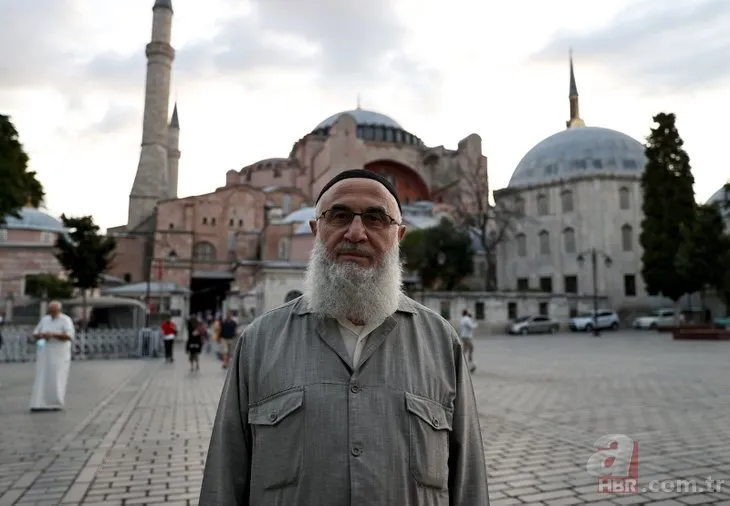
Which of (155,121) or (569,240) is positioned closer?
(569,240)

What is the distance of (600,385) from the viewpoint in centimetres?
924

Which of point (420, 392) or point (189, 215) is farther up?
point (189, 215)

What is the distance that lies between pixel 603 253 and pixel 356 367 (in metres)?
37.7

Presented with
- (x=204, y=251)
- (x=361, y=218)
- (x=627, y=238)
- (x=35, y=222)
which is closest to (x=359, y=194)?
(x=361, y=218)

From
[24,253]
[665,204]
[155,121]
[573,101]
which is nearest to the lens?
[665,204]

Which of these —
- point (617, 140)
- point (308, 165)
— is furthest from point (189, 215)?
point (617, 140)

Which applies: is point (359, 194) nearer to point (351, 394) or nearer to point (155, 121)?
point (351, 394)

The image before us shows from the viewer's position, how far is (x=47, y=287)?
3034cm

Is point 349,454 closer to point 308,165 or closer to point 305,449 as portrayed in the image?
point 305,449

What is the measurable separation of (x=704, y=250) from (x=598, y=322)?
23.3ft

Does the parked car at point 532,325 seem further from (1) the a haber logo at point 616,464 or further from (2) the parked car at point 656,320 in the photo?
(1) the a haber logo at point 616,464

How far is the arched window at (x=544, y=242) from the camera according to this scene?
129ft

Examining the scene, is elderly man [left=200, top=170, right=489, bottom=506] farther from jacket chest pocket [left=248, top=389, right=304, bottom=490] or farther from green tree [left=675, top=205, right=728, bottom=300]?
green tree [left=675, top=205, right=728, bottom=300]

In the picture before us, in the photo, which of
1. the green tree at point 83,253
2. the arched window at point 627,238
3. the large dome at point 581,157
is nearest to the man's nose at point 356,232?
the green tree at point 83,253
